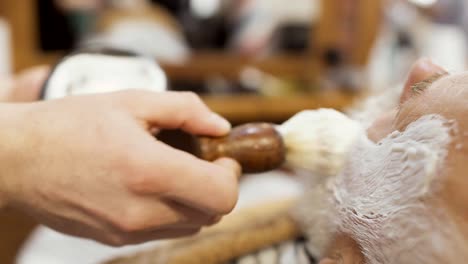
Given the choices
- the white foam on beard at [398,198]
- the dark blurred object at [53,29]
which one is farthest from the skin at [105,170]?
the dark blurred object at [53,29]

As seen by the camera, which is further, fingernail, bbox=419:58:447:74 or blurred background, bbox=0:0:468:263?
blurred background, bbox=0:0:468:263

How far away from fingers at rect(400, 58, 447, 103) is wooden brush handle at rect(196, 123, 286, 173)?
0.43 ft

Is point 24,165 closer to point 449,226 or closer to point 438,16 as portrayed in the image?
point 449,226

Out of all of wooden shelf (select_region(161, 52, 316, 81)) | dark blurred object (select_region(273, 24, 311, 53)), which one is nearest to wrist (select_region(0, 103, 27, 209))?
wooden shelf (select_region(161, 52, 316, 81))

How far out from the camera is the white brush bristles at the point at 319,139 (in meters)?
0.50

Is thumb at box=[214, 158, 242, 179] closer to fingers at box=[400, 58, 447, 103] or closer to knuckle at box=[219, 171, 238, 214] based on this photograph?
knuckle at box=[219, 171, 238, 214]

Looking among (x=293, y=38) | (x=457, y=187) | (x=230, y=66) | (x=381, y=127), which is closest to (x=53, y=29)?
(x=230, y=66)

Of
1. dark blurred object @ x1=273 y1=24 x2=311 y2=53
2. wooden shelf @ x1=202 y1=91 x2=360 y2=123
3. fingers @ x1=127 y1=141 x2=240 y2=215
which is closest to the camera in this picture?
fingers @ x1=127 y1=141 x2=240 y2=215

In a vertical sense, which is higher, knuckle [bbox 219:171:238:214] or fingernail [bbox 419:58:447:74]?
fingernail [bbox 419:58:447:74]

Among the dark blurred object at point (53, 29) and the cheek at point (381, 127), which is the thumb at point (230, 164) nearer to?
the cheek at point (381, 127)

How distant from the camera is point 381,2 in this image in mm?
1811

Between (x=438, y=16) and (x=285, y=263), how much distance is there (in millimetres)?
1430

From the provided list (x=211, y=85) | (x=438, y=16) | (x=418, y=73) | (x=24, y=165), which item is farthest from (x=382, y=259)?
(x=438, y=16)

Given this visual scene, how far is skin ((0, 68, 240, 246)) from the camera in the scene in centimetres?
42
